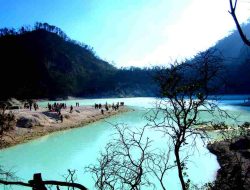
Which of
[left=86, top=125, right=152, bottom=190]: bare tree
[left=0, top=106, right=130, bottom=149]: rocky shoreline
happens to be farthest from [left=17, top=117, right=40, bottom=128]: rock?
[left=86, top=125, right=152, bottom=190]: bare tree

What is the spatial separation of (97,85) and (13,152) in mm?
145044

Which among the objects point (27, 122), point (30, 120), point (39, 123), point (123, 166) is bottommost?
point (39, 123)

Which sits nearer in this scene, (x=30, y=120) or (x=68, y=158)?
(x=68, y=158)

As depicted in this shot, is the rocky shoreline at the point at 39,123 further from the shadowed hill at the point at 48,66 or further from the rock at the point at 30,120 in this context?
the shadowed hill at the point at 48,66

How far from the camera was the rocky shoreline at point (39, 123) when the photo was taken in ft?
133

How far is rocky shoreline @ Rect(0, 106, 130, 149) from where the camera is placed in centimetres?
4050

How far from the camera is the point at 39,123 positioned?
49.6m

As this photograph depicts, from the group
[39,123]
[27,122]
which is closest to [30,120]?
[27,122]

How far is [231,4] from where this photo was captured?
4.97 meters

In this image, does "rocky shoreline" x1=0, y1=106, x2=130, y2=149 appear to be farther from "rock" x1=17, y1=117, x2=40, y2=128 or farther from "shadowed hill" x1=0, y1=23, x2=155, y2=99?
"shadowed hill" x1=0, y1=23, x2=155, y2=99

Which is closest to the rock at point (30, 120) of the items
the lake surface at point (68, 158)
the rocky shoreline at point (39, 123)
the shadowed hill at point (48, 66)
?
the rocky shoreline at point (39, 123)

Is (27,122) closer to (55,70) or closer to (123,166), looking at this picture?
(123,166)

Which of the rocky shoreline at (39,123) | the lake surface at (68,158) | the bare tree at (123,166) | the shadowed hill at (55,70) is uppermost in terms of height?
the shadowed hill at (55,70)

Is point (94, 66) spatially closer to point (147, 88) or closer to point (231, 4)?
point (147, 88)
